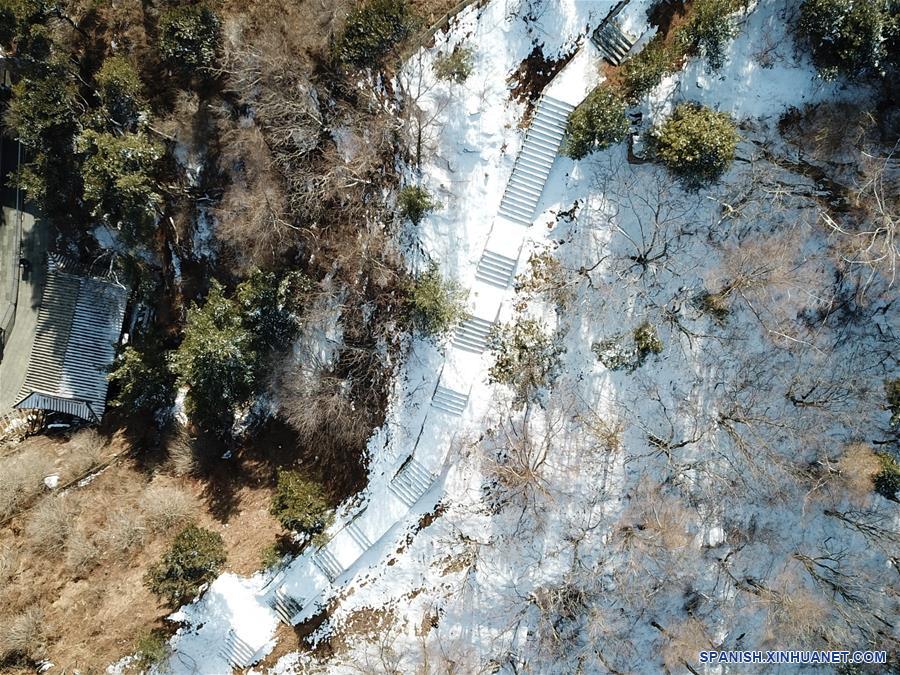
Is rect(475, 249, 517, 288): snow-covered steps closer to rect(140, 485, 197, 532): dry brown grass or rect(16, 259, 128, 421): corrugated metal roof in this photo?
rect(140, 485, 197, 532): dry brown grass

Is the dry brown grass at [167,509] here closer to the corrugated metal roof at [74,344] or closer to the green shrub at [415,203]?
the corrugated metal roof at [74,344]

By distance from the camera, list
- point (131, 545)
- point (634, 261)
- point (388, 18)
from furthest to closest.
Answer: point (131, 545) < point (634, 261) < point (388, 18)

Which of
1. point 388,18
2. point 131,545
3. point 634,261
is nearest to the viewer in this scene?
point 388,18

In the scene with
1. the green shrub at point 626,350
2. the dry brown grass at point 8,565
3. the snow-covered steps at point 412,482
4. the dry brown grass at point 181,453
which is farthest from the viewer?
the dry brown grass at point 181,453

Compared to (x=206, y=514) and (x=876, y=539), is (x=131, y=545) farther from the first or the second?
(x=876, y=539)

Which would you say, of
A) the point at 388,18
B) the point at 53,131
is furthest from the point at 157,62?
the point at 388,18

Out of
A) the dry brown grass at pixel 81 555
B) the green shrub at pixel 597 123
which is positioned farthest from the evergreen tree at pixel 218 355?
the green shrub at pixel 597 123

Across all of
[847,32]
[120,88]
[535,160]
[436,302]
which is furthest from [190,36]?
[847,32]
